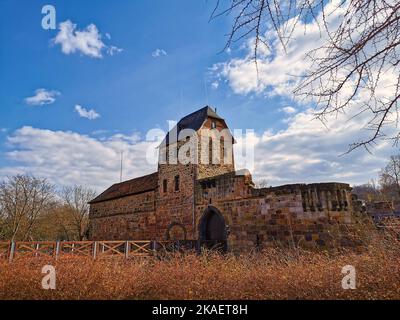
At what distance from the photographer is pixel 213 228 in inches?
570

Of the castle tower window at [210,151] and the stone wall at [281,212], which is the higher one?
the castle tower window at [210,151]

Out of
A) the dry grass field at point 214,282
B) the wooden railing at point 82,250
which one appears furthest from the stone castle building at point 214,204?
the dry grass field at point 214,282

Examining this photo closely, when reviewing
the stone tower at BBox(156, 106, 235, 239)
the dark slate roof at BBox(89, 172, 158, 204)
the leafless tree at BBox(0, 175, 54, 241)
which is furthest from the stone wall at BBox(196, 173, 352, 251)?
the leafless tree at BBox(0, 175, 54, 241)

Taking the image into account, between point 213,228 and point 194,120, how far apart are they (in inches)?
290

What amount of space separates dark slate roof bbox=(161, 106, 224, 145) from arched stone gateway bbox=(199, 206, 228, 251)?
17.5ft

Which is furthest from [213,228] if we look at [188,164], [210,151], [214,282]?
[214,282]

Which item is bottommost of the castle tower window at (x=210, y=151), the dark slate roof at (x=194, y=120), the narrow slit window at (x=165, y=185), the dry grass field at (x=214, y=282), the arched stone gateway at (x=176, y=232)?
the dry grass field at (x=214, y=282)

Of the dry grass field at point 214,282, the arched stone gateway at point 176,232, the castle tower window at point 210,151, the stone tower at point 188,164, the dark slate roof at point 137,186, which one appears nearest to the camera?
the dry grass field at point 214,282

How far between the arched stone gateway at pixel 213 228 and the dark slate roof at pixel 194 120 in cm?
534

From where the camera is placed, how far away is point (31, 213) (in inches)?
936

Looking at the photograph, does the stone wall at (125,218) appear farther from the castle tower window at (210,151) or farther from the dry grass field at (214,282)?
the dry grass field at (214,282)

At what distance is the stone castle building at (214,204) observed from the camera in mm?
10242
